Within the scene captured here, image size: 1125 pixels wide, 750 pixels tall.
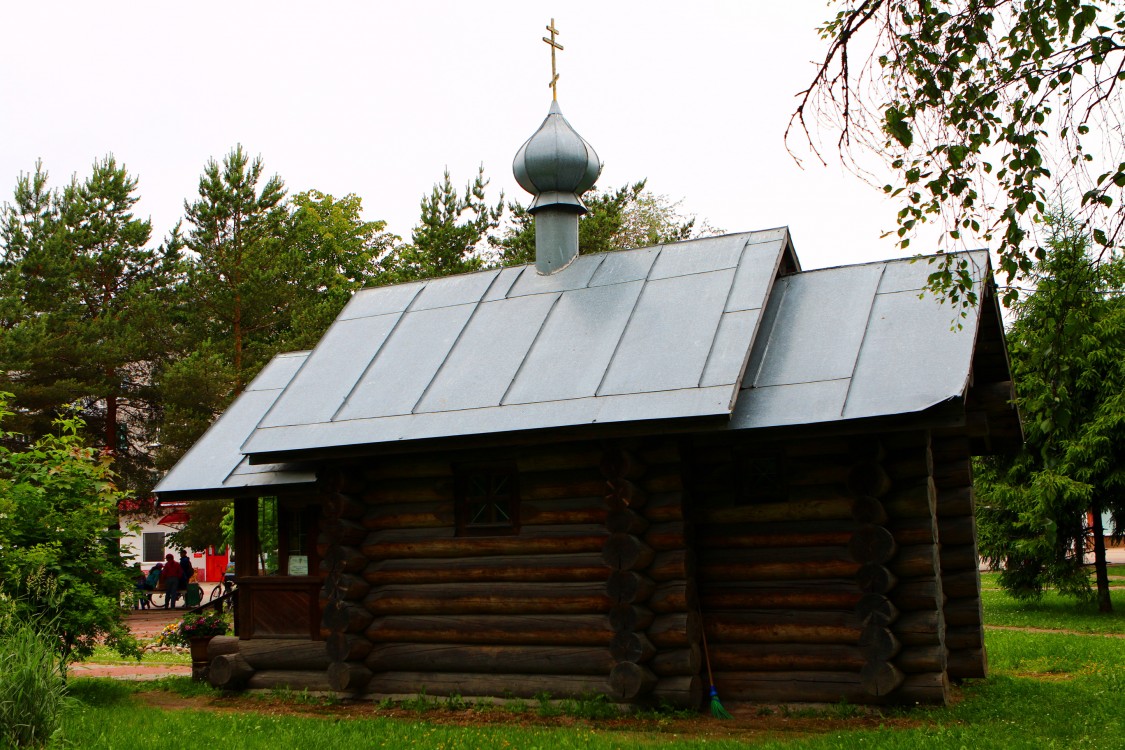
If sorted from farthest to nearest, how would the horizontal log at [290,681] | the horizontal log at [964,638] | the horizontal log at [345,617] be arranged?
the horizontal log at [290,681], the horizontal log at [345,617], the horizontal log at [964,638]

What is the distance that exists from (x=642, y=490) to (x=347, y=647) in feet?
12.2

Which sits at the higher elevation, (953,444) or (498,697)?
(953,444)

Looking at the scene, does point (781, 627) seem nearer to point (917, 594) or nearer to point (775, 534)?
point (775, 534)

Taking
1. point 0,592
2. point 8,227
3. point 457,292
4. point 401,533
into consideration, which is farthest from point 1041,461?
point 8,227

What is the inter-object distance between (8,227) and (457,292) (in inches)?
880

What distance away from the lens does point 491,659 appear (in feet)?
36.0

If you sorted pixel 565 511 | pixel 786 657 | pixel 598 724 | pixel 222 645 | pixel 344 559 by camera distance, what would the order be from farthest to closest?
pixel 222 645, pixel 344 559, pixel 565 511, pixel 786 657, pixel 598 724

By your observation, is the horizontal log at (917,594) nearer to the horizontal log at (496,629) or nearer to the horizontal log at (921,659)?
the horizontal log at (921,659)

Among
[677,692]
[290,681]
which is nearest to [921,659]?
[677,692]

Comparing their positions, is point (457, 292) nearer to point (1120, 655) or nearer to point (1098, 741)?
point (1098, 741)

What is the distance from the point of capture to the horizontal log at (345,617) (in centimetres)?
1154

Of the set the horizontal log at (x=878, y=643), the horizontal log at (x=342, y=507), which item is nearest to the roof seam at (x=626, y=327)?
the horizontal log at (x=342, y=507)

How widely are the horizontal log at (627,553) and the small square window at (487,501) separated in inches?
50.0

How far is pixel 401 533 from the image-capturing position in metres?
11.6
